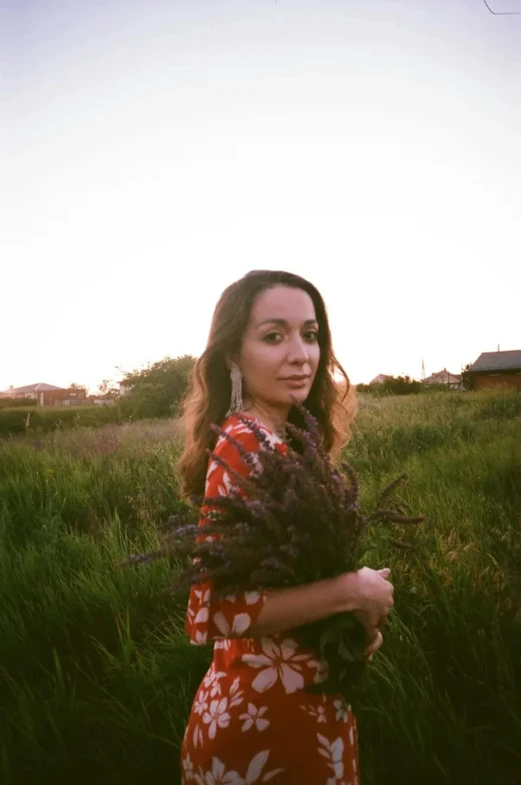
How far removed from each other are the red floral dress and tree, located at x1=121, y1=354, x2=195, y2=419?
84.0ft

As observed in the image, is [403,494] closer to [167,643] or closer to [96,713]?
[167,643]

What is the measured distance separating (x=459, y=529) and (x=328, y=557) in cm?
252

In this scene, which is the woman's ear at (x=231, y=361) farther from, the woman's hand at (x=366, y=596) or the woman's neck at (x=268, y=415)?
the woman's hand at (x=366, y=596)

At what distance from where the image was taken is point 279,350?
169 centimetres

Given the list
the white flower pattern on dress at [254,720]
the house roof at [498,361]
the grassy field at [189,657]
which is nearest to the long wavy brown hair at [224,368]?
the white flower pattern on dress at [254,720]

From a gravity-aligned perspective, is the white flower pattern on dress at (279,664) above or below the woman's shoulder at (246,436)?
below

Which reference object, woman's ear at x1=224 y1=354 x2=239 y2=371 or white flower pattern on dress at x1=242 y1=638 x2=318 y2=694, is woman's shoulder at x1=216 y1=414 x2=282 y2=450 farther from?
white flower pattern on dress at x1=242 y1=638 x2=318 y2=694

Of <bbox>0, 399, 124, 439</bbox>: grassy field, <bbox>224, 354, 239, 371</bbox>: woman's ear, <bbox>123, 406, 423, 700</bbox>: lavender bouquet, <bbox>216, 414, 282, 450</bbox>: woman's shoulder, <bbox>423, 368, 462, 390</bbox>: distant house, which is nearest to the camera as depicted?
<bbox>123, 406, 423, 700</bbox>: lavender bouquet

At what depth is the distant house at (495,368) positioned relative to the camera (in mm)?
43431

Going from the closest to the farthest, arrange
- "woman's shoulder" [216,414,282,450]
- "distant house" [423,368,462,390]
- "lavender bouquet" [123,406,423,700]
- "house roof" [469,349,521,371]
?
"lavender bouquet" [123,406,423,700], "woman's shoulder" [216,414,282,450], "distant house" [423,368,462,390], "house roof" [469,349,521,371]

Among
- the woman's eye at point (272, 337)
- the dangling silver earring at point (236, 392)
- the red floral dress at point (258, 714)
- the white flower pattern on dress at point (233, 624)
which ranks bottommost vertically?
the red floral dress at point (258, 714)

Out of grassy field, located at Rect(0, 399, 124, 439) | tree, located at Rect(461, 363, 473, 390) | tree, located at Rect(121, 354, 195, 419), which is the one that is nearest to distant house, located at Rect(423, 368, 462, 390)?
tree, located at Rect(461, 363, 473, 390)

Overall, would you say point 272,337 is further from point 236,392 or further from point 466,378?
point 466,378

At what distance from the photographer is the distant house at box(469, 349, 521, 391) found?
43431 millimetres
